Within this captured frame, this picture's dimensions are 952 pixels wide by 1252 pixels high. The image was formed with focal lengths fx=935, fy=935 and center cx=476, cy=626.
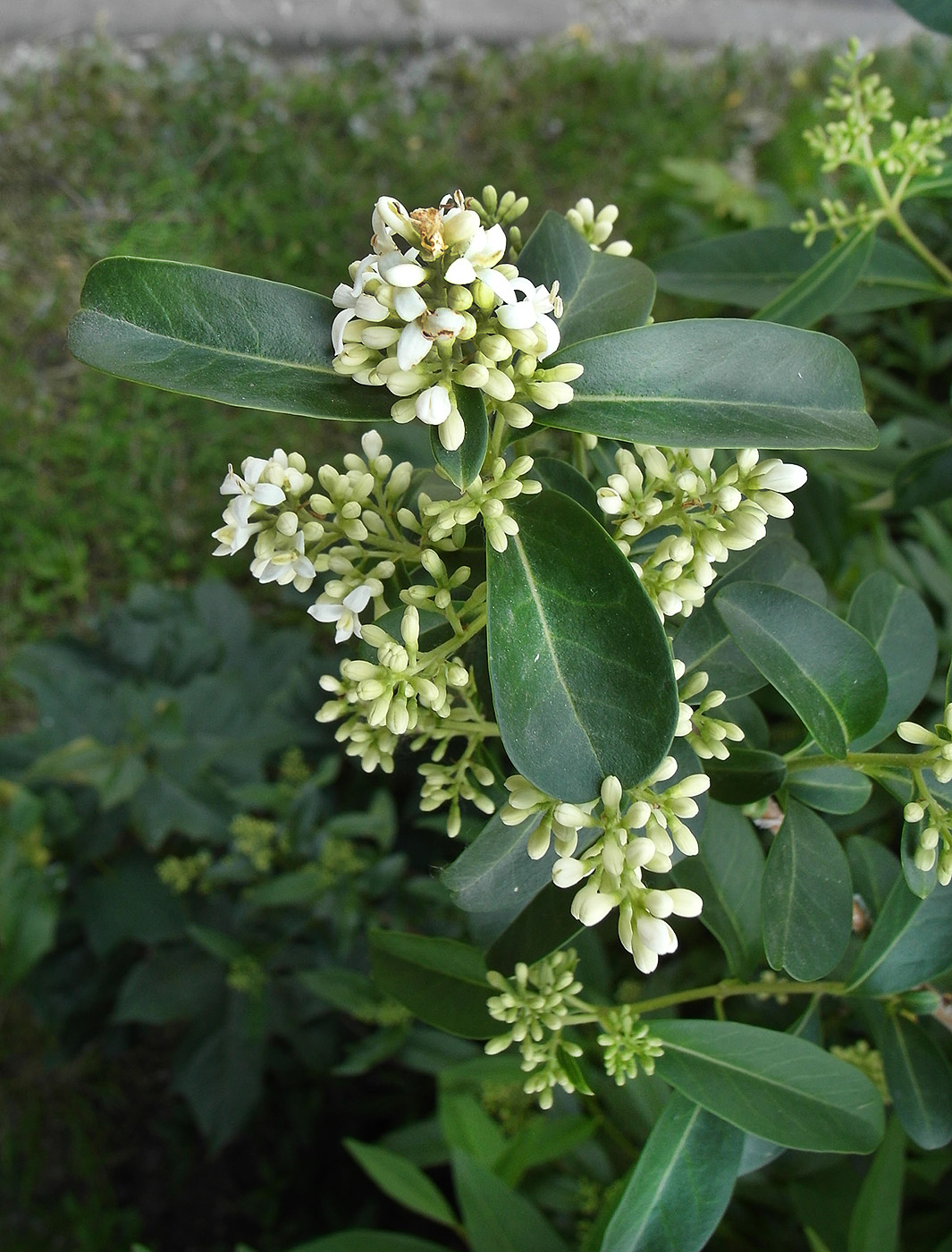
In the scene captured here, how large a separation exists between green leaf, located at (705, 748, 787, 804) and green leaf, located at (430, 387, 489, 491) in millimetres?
423

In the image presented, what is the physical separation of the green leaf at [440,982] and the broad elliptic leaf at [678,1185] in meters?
0.22

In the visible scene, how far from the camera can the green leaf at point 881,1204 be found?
1260mm

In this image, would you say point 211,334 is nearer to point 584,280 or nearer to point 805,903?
point 584,280

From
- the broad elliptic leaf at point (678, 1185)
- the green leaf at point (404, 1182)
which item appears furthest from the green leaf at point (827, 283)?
the green leaf at point (404, 1182)

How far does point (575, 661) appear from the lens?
2.56 ft

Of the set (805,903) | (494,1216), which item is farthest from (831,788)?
(494,1216)

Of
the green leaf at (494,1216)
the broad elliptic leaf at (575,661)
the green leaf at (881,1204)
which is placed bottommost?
the green leaf at (494,1216)

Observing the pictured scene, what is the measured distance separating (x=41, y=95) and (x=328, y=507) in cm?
314

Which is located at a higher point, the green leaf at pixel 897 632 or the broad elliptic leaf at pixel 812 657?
the broad elliptic leaf at pixel 812 657

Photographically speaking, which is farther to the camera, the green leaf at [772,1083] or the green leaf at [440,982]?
the green leaf at [440,982]

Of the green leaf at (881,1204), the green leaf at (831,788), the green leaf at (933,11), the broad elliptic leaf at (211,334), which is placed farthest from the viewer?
the green leaf at (933,11)

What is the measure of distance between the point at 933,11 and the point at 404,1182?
2.07m

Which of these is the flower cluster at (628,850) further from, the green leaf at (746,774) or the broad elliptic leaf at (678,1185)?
the broad elliptic leaf at (678,1185)

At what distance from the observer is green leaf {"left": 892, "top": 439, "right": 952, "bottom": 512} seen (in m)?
1.48
